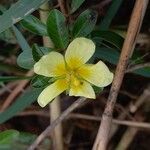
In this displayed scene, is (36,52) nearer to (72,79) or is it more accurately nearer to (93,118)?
(72,79)

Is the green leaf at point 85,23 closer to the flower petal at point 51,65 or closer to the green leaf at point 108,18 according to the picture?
the flower petal at point 51,65

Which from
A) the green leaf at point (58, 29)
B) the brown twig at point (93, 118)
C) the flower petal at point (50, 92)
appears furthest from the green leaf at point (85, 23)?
the brown twig at point (93, 118)

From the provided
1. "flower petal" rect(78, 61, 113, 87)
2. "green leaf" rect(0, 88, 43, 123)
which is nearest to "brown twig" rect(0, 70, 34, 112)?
"green leaf" rect(0, 88, 43, 123)

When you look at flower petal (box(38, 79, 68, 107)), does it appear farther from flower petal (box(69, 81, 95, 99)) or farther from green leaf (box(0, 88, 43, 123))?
green leaf (box(0, 88, 43, 123))

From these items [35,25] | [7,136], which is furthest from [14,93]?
[35,25]

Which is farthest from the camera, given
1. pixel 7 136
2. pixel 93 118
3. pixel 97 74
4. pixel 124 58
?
pixel 93 118

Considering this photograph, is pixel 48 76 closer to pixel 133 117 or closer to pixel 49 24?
pixel 49 24
